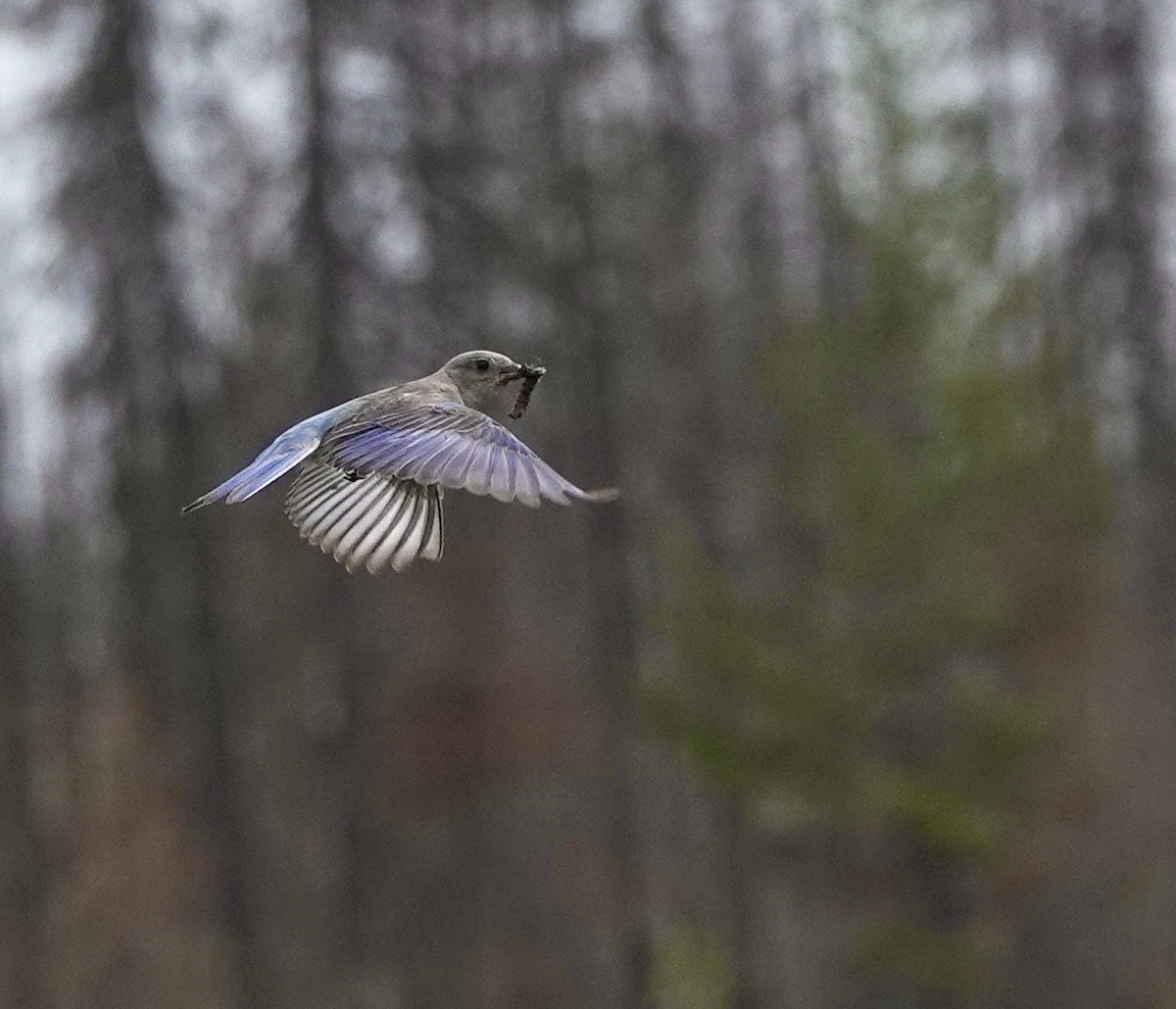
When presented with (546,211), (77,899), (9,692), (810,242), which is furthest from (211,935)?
(810,242)

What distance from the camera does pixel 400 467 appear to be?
575 centimetres

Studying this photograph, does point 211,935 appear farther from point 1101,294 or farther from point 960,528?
point 1101,294

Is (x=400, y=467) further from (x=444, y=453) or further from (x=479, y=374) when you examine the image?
(x=479, y=374)

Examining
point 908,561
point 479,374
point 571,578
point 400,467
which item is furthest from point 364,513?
point 571,578

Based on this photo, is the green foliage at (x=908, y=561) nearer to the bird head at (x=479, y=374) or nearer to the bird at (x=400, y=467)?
the bird head at (x=479, y=374)

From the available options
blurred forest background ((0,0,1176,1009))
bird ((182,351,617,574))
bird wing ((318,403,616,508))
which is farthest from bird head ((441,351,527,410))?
blurred forest background ((0,0,1176,1009))

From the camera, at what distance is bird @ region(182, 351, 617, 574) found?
5.67m

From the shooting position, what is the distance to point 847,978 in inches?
722

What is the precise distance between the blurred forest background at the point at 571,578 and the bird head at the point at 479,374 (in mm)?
8189

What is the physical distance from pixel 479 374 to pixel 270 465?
0.95 meters

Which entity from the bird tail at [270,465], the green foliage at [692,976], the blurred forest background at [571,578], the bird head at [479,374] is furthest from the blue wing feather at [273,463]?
the green foliage at [692,976]

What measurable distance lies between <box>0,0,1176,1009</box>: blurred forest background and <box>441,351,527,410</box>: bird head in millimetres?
8189

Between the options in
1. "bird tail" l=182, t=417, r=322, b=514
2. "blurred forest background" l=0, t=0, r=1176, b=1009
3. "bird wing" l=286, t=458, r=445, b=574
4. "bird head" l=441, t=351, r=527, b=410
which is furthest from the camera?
"blurred forest background" l=0, t=0, r=1176, b=1009

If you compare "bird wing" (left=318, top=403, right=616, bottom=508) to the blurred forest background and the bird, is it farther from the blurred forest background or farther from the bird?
the blurred forest background
